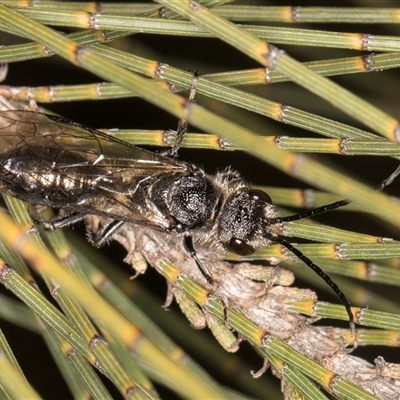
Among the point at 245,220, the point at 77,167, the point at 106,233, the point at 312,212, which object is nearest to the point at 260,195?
the point at 245,220

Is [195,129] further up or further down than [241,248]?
further up

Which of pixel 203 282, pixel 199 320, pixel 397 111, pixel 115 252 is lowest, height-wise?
pixel 199 320

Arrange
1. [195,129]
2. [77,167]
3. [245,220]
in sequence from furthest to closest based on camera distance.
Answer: [195,129], [77,167], [245,220]

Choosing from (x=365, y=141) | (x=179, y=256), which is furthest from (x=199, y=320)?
(x=365, y=141)

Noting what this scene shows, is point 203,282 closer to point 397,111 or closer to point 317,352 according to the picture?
point 317,352

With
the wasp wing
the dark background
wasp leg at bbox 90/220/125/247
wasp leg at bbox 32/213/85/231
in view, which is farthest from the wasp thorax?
the dark background

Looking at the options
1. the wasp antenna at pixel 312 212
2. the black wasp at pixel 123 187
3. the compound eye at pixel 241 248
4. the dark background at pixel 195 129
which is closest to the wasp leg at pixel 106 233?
the black wasp at pixel 123 187

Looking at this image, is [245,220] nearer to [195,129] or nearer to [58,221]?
[58,221]
